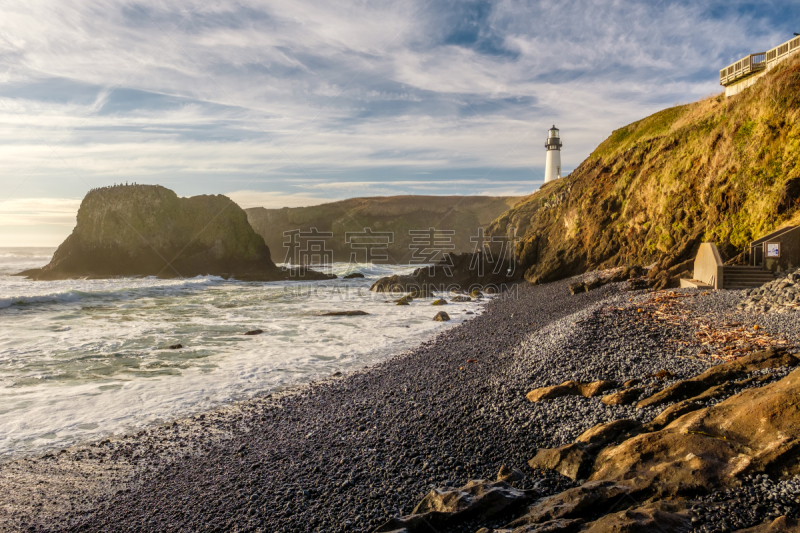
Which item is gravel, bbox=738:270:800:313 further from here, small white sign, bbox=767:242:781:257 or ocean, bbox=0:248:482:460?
ocean, bbox=0:248:482:460

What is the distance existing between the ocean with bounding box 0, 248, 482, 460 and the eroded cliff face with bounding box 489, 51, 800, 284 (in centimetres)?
785

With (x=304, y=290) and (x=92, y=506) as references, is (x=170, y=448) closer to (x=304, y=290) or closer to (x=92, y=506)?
(x=92, y=506)

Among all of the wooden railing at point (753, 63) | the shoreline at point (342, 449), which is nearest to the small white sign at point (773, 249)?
the shoreline at point (342, 449)

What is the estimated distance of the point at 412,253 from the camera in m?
69.7

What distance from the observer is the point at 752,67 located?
1980 cm

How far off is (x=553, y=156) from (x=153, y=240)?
45158mm

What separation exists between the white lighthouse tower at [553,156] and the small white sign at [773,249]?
3979 cm

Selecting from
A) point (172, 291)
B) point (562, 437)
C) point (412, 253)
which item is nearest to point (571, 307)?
point (562, 437)

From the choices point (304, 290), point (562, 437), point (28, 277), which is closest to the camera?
point (562, 437)

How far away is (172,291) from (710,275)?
28582mm

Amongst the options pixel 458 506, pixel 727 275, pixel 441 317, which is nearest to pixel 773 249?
pixel 727 275

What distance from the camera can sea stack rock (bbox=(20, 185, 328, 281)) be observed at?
125ft

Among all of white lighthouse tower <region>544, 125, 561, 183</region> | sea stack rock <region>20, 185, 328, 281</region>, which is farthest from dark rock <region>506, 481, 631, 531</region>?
white lighthouse tower <region>544, 125, 561, 183</region>

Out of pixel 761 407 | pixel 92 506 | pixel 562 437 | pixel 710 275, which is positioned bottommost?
pixel 92 506
